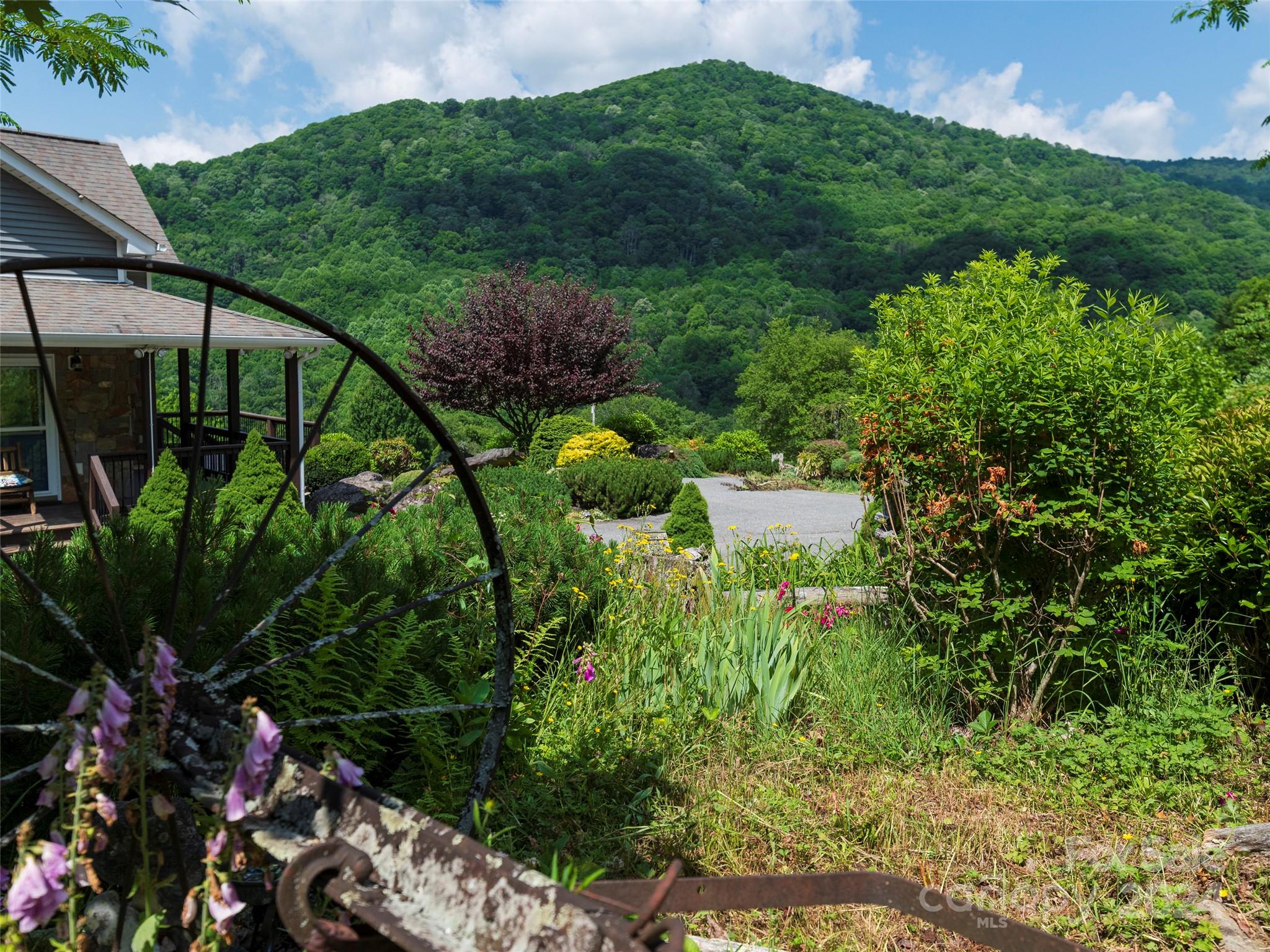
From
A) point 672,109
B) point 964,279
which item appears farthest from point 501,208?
point 964,279

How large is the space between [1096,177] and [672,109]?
3361 centimetres

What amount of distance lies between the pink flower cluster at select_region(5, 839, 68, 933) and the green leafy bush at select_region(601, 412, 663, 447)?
63.7 feet

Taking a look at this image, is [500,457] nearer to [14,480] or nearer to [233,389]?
[233,389]

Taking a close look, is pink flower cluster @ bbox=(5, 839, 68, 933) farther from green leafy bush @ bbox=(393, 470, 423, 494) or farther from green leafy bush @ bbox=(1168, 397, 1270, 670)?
green leafy bush @ bbox=(393, 470, 423, 494)

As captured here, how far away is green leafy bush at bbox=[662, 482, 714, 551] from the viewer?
8.80 m

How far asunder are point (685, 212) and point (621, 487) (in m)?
49.6

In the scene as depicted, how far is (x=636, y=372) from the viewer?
19562 mm

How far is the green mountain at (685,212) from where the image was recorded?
131 feet

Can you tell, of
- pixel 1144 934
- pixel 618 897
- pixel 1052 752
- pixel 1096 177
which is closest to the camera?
pixel 618 897

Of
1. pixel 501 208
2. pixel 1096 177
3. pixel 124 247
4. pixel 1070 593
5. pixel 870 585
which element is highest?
pixel 1096 177

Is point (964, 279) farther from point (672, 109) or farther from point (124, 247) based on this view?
point (672, 109)

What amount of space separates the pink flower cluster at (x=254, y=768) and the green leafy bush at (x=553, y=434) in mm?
16400

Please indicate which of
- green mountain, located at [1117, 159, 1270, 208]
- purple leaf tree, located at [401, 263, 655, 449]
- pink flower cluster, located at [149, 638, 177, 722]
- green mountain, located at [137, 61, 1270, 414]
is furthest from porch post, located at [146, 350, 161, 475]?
green mountain, located at [1117, 159, 1270, 208]

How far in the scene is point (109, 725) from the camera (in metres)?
1.25
